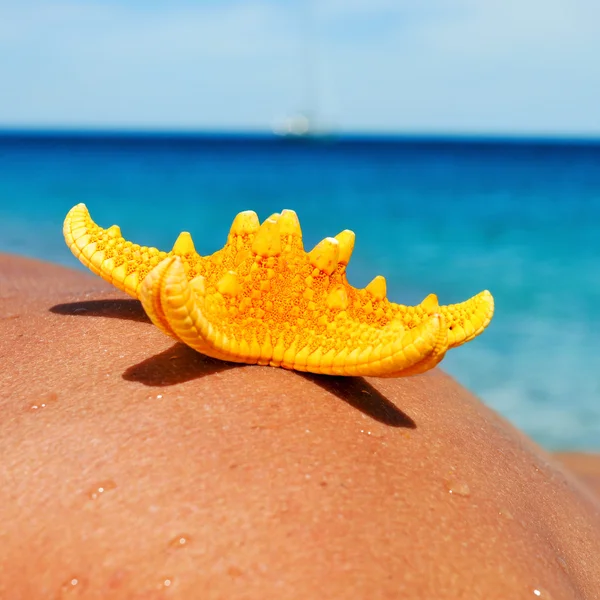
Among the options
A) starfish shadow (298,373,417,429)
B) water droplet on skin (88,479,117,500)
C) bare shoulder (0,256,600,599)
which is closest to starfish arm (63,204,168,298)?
bare shoulder (0,256,600,599)

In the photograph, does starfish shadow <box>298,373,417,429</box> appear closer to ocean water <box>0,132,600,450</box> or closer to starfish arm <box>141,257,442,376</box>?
starfish arm <box>141,257,442,376</box>

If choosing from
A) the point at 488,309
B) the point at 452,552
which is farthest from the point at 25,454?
the point at 488,309

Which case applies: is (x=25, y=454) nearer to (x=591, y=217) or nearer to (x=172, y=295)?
(x=172, y=295)

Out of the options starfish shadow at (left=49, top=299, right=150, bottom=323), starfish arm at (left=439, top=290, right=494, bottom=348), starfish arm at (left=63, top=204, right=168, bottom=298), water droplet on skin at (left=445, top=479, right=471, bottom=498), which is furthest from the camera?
starfish shadow at (left=49, top=299, right=150, bottom=323)

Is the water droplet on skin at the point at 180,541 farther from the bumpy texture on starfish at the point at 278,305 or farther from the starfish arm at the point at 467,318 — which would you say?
the starfish arm at the point at 467,318

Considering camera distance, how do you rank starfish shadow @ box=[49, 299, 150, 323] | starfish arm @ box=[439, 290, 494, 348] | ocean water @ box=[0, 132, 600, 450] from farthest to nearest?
ocean water @ box=[0, 132, 600, 450], starfish shadow @ box=[49, 299, 150, 323], starfish arm @ box=[439, 290, 494, 348]

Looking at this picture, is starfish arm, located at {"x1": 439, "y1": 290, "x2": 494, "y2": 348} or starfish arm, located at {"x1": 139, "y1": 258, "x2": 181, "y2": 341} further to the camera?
starfish arm, located at {"x1": 439, "y1": 290, "x2": 494, "y2": 348}
